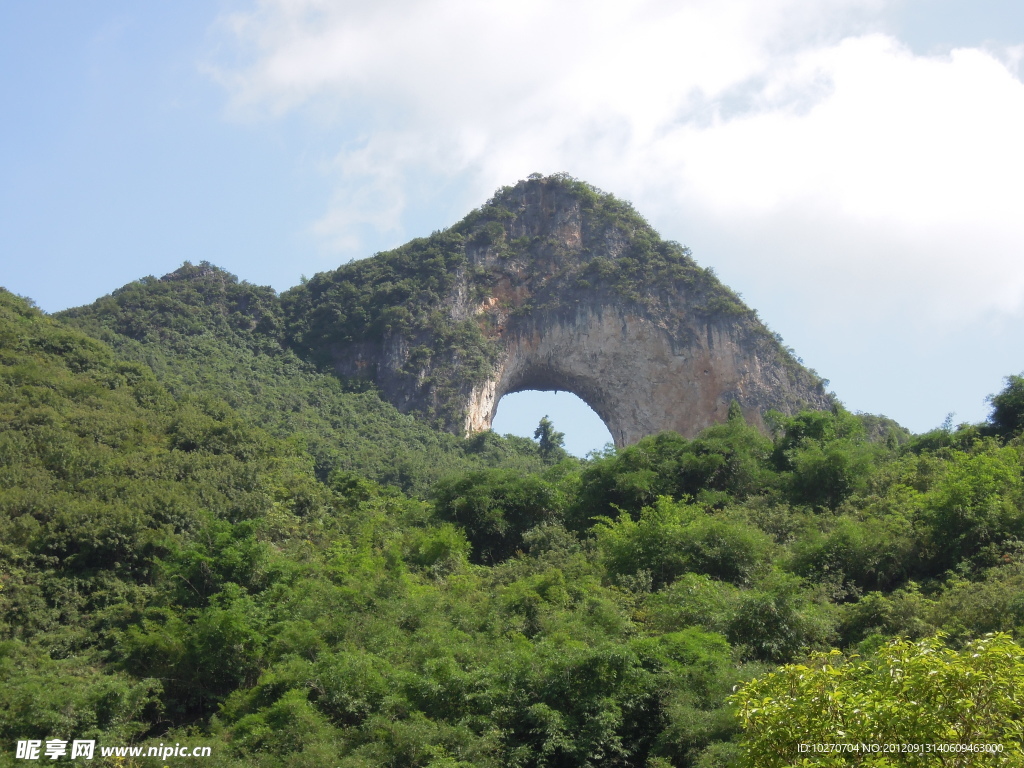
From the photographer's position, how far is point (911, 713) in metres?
6.62

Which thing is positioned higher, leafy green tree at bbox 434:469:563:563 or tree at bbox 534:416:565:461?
tree at bbox 534:416:565:461

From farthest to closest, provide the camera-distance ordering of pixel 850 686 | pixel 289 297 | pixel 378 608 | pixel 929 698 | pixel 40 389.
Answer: pixel 289 297
pixel 40 389
pixel 378 608
pixel 850 686
pixel 929 698

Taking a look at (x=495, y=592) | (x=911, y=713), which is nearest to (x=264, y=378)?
(x=495, y=592)

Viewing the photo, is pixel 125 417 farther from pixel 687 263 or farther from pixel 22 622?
pixel 687 263

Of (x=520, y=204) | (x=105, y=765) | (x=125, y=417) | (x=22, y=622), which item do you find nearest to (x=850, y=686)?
(x=105, y=765)

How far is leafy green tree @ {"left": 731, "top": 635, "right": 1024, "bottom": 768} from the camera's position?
6.55m

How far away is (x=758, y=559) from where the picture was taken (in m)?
18.5

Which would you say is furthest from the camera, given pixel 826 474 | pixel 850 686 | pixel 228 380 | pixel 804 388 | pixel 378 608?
pixel 804 388

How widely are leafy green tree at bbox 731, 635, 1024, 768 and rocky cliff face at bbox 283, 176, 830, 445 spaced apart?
3379cm

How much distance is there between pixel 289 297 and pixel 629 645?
3623 cm

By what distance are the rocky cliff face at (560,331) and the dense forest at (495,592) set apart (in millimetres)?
11921

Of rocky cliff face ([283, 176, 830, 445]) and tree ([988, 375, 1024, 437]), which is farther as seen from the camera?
rocky cliff face ([283, 176, 830, 445])

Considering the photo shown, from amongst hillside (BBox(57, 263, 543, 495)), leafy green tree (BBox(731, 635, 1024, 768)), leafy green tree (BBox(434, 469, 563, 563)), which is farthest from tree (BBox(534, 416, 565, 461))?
leafy green tree (BBox(731, 635, 1024, 768))

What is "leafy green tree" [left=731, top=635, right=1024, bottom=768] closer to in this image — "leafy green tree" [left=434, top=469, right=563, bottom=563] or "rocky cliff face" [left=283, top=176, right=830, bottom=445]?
"leafy green tree" [left=434, top=469, right=563, bottom=563]
